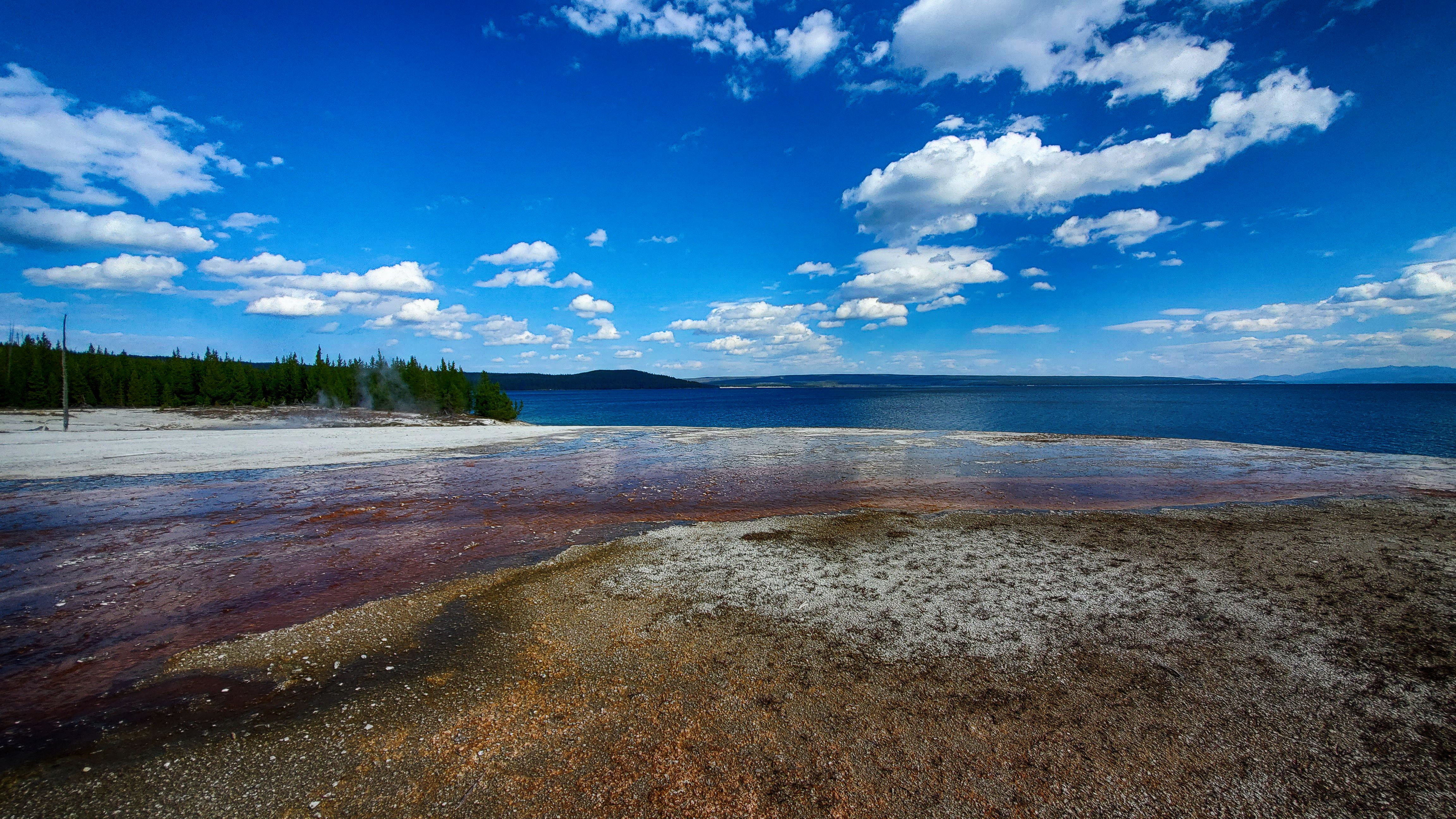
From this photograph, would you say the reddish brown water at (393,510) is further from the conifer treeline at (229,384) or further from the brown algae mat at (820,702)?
the conifer treeline at (229,384)

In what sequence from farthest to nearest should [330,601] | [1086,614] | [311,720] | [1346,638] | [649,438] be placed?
[649,438], [330,601], [1086,614], [1346,638], [311,720]

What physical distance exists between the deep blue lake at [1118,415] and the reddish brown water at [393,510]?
19.8m

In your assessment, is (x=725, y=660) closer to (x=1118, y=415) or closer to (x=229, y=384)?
(x=1118, y=415)

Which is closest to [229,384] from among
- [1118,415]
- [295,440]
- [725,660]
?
[295,440]

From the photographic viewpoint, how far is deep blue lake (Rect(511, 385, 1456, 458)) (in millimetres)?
41281

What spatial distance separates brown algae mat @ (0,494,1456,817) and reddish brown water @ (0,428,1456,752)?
1.11 meters

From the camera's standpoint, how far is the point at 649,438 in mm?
35375

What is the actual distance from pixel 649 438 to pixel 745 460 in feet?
41.7

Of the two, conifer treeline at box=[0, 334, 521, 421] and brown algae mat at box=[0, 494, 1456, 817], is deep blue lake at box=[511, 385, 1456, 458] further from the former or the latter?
brown algae mat at box=[0, 494, 1456, 817]

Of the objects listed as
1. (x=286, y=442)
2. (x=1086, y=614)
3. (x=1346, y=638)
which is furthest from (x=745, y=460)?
(x=286, y=442)

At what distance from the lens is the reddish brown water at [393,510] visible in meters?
7.02

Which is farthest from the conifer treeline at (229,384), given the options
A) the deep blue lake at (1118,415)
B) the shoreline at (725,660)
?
the shoreline at (725,660)

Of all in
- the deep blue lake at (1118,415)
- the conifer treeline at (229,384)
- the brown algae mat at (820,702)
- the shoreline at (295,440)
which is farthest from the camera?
the conifer treeline at (229,384)

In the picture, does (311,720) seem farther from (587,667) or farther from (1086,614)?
(1086,614)
